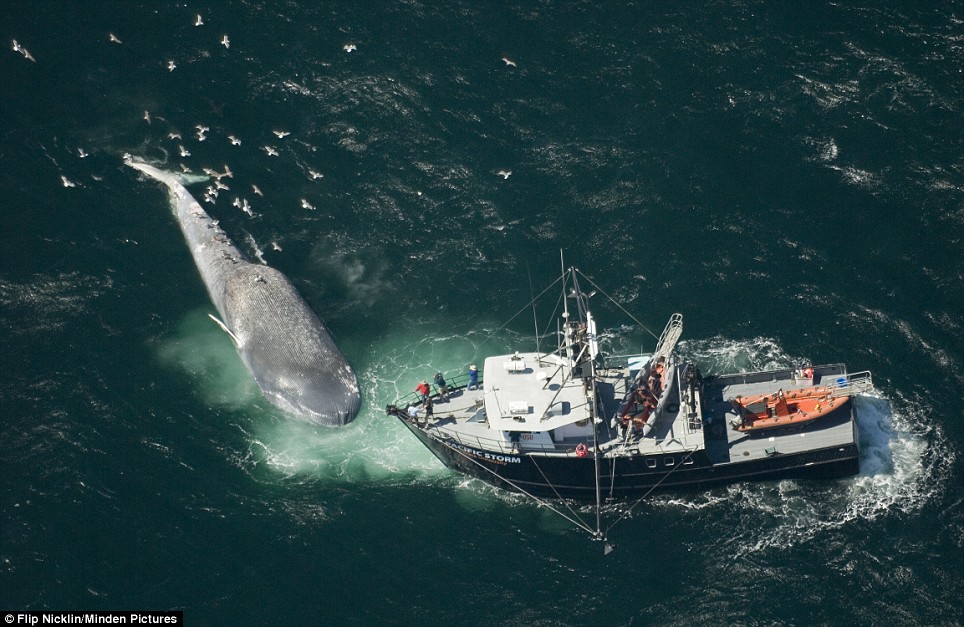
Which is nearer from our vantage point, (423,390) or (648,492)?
(648,492)

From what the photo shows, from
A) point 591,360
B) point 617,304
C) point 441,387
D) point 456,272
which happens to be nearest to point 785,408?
point 591,360

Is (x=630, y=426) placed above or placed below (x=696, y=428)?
above

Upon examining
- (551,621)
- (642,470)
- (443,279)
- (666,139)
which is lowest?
(551,621)

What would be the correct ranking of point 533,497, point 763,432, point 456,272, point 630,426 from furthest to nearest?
point 456,272 → point 533,497 → point 763,432 → point 630,426

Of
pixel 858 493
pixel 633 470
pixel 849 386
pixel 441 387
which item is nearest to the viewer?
pixel 633 470

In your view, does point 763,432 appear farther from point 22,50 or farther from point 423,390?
point 22,50

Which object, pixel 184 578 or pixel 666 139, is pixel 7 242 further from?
pixel 666 139

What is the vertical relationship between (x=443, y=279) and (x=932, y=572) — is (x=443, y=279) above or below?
above

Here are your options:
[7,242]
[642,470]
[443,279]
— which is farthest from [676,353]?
[7,242]
